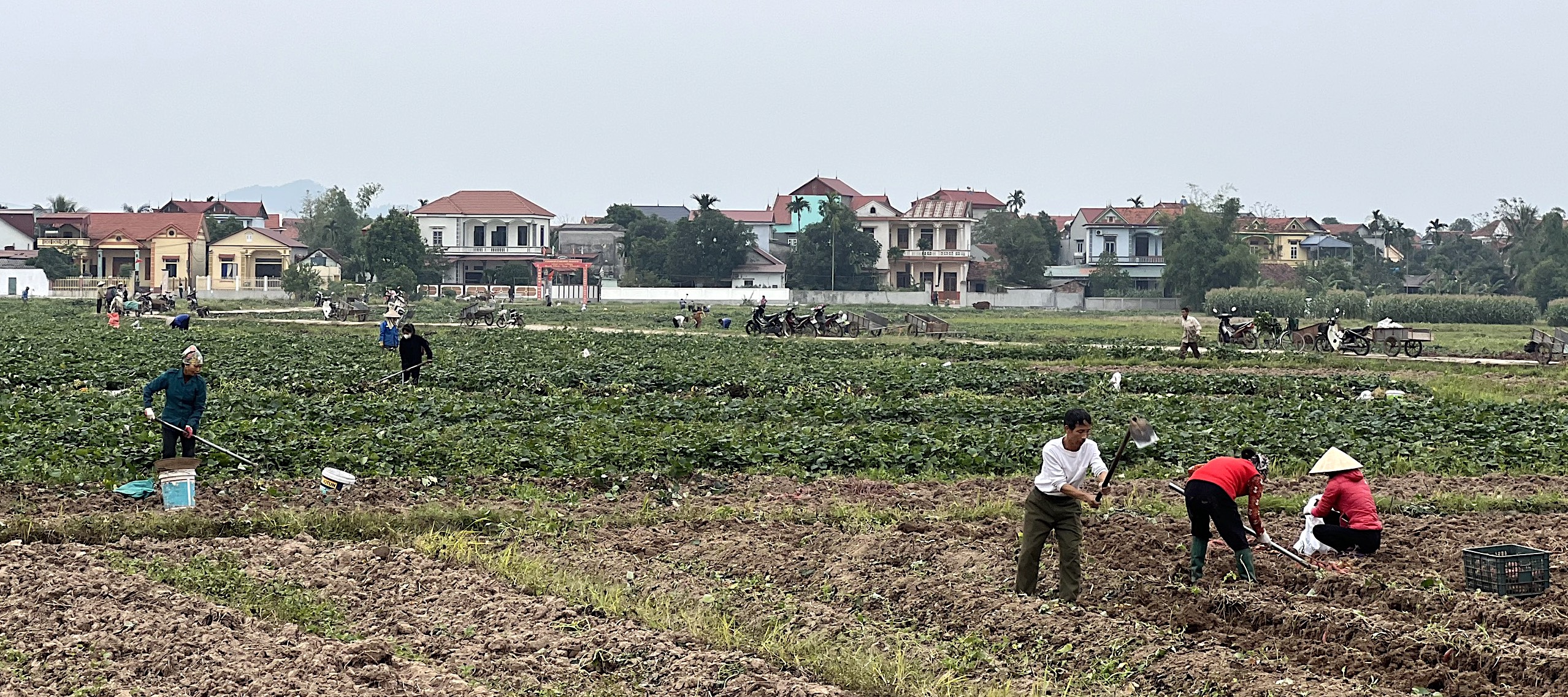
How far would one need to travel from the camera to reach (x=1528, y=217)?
111m

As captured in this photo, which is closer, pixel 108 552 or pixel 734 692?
pixel 734 692

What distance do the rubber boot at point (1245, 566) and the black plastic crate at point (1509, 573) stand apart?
1.47m

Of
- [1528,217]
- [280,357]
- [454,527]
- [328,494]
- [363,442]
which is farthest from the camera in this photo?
[1528,217]

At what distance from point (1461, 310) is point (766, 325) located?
138 feet

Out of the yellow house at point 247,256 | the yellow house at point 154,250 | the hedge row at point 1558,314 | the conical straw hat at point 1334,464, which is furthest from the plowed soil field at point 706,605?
the yellow house at point 154,250

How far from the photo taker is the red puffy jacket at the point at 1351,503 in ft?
41.0

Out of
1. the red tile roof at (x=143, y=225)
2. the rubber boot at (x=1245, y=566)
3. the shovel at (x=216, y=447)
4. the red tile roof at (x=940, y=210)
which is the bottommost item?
the rubber boot at (x=1245, y=566)

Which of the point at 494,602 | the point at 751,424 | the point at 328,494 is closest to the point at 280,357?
the point at 751,424

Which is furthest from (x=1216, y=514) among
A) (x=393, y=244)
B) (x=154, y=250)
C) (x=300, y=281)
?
(x=154, y=250)

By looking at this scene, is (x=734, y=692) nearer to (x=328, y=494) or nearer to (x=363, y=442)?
(x=328, y=494)

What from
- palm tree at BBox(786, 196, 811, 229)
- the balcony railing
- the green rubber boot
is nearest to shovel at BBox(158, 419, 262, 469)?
the green rubber boot

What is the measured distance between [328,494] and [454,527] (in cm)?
186

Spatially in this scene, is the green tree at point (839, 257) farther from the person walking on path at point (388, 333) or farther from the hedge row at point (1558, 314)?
the person walking on path at point (388, 333)

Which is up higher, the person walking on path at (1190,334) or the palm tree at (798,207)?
the palm tree at (798,207)
